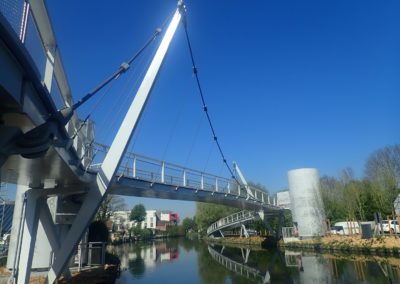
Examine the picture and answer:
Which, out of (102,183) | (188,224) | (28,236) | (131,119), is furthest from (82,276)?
(188,224)

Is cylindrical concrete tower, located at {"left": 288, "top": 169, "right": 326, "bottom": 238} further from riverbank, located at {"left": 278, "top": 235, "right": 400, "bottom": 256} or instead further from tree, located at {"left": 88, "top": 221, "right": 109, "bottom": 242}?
tree, located at {"left": 88, "top": 221, "right": 109, "bottom": 242}

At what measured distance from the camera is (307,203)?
3994cm

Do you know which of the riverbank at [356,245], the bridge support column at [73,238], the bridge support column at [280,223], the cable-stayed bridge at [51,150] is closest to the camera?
the cable-stayed bridge at [51,150]

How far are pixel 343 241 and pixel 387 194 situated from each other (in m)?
5.78

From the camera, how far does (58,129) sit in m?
7.16

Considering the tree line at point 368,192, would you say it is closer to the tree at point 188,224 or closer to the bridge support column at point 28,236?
the bridge support column at point 28,236

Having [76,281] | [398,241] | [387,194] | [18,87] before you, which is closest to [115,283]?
[76,281]

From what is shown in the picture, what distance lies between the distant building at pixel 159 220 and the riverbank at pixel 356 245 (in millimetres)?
69717

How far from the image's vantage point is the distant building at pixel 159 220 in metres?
109

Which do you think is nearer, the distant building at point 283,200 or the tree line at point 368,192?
the tree line at point 368,192

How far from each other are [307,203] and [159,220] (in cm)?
8879

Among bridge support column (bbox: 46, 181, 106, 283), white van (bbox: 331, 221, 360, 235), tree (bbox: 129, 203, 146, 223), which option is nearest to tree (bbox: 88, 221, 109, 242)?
bridge support column (bbox: 46, 181, 106, 283)

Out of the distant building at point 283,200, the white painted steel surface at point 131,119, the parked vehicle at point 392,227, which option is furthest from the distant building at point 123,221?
the white painted steel surface at point 131,119

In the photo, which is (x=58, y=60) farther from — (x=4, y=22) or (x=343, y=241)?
(x=343, y=241)
